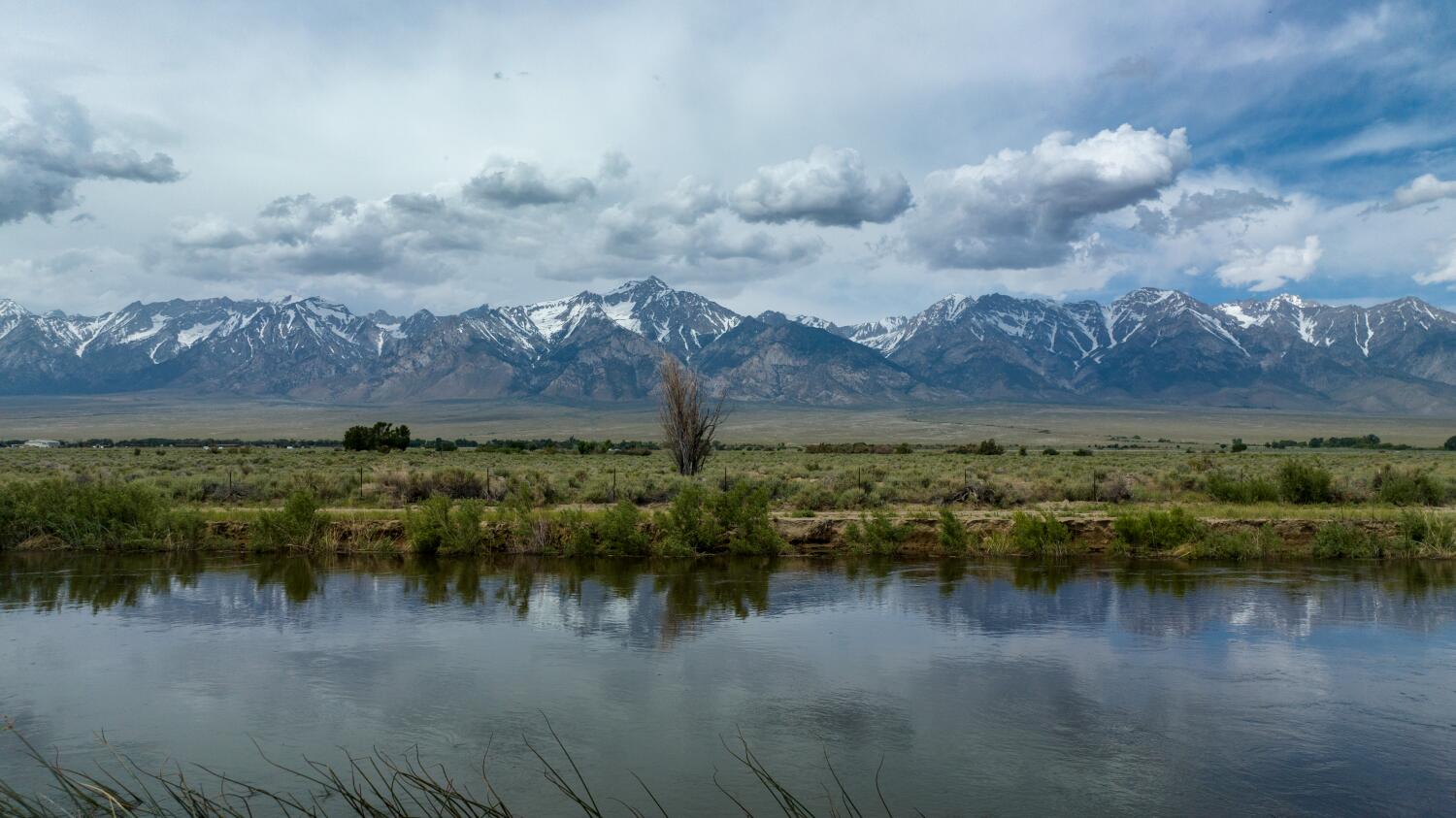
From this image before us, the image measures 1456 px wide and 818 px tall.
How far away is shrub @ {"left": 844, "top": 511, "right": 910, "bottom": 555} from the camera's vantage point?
2417 cm

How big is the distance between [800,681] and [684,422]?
29567 mm

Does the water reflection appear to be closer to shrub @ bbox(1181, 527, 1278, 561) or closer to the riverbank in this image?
the riverbank

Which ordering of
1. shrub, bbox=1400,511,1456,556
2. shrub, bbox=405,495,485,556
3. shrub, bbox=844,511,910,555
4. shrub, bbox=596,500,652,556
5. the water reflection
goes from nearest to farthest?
1. the water reflection
2. shrub, bbox=1400,511,1456,556
3. shrub, bbox=596,500,652,556
4. shrub, bbox=405,495,485,556
5. shrub, bbox=844,511,910,555

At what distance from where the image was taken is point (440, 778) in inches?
354

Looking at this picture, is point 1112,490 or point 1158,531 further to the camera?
point 1112,490

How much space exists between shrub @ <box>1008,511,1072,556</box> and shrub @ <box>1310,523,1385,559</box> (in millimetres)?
5456

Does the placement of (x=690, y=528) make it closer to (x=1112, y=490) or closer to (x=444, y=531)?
(x=444, y=531)

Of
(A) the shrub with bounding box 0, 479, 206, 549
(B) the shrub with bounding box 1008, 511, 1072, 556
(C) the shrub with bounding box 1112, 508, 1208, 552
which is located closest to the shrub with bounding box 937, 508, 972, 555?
(B) the shrub with bounding box 1008, 511, 1072, 556

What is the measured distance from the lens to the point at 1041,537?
23.3 metres

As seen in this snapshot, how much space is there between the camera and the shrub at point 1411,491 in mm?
29141

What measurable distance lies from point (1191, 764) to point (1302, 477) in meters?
23.8

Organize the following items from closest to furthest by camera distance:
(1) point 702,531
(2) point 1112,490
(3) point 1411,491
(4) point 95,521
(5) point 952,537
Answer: (1) point 702,531 < (5) point 952,537 < (4) point 95,521 < (3) point 1411,491 < (2) point 1112,490

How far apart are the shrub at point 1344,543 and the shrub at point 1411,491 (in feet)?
23.0

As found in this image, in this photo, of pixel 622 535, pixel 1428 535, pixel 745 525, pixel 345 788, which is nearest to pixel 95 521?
pixel 622 535
